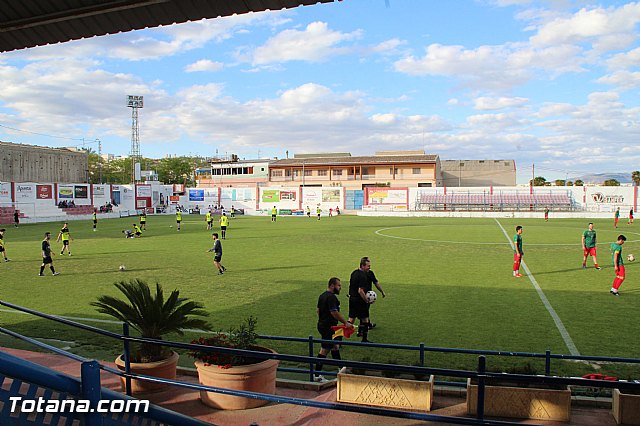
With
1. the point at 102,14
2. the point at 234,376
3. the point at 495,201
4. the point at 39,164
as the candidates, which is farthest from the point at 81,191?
the point at 234,376

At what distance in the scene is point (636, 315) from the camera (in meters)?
13.0

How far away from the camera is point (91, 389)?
2.82 metres

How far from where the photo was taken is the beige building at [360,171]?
291 ft

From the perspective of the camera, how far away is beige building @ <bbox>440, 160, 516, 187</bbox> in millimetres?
108113

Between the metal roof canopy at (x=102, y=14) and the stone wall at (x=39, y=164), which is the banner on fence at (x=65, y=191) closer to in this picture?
the stone wall at (x=39, y=164)

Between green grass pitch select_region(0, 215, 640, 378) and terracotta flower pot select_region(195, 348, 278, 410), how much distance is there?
332 cm

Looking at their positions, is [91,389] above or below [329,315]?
above

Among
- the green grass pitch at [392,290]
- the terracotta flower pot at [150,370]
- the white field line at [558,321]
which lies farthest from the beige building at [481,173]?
the terracotta flower pot at [150,370]

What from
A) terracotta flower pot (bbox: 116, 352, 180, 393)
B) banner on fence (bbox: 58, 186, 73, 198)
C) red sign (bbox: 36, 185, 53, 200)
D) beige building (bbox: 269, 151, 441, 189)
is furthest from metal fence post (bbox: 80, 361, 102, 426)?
beige building (bbox: 269, 151, 441, 189)

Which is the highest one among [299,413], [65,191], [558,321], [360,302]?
[65,191]

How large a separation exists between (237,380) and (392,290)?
35.1ft

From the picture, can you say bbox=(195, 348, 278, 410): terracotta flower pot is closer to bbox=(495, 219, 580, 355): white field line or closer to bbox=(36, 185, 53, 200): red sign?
bbox=(495, 219, 580, 355): white field line

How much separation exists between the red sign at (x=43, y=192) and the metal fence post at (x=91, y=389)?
6233 centimetres

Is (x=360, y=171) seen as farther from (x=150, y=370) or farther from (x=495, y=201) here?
(x=150, y=370)
